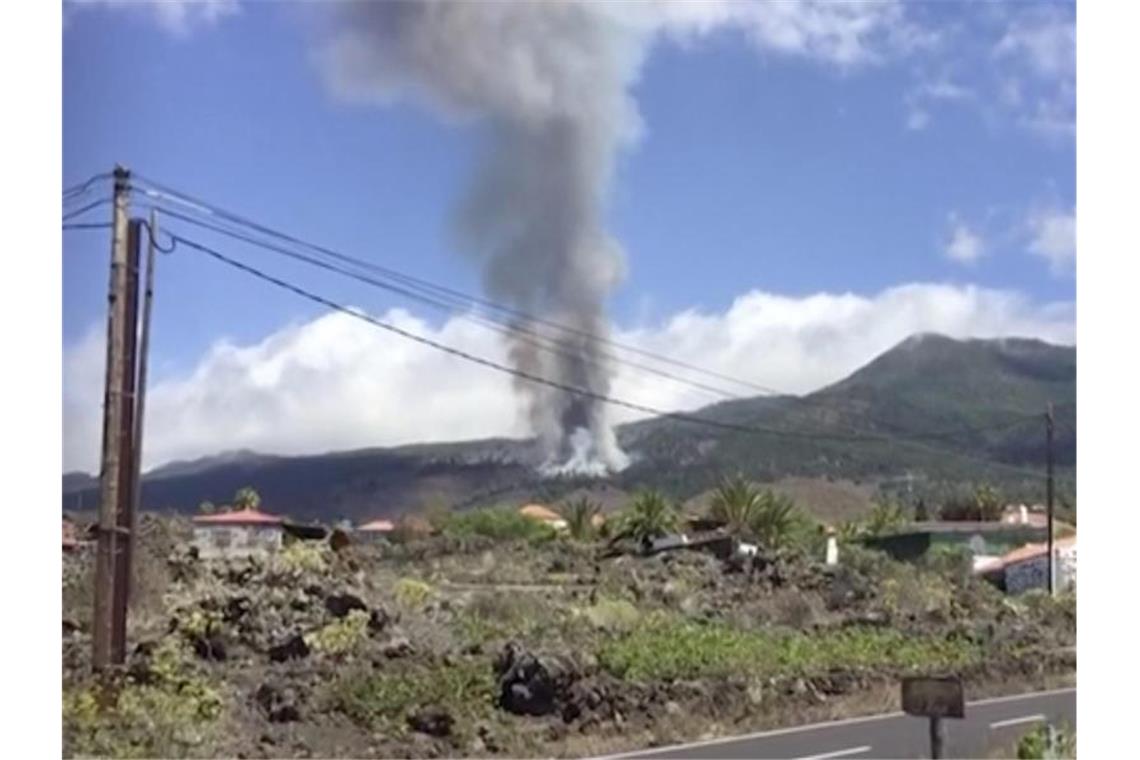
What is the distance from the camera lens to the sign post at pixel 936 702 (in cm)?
670

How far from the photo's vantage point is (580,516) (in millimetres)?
6934

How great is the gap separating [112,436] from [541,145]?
5.90 feet

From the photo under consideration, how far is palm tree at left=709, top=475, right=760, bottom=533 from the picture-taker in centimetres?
695

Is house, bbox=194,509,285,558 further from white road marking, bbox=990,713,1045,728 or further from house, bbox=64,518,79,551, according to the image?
white road marking, bbox=990,713,1045,728

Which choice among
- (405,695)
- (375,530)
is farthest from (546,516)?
(405,695)

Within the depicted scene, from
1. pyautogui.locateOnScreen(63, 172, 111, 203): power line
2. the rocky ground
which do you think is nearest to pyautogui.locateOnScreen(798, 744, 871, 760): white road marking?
the rocky ground

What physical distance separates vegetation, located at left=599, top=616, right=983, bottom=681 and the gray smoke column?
0.68 meters

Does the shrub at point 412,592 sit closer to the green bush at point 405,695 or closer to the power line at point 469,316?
the green bush at point 405,695

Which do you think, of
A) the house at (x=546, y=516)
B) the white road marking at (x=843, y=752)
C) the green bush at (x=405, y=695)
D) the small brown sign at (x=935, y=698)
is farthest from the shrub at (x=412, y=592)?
the small brown sign at (x=935, y=698)

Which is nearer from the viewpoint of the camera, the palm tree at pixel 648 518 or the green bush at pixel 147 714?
the green bush at pixel 147 714

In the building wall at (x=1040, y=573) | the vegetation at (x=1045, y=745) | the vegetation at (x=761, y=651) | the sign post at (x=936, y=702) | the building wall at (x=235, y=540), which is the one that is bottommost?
the vegetation at (x=1045, y=745)

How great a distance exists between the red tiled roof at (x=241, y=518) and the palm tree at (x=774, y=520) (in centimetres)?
168
